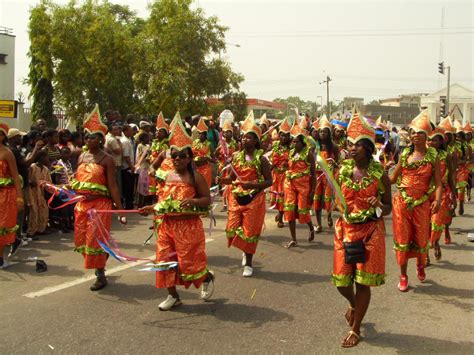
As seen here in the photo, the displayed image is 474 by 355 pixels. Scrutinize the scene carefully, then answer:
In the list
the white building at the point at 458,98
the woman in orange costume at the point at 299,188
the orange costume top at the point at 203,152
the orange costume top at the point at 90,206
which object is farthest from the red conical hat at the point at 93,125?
the white building at the point at 458,98

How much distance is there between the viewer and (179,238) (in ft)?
17.1

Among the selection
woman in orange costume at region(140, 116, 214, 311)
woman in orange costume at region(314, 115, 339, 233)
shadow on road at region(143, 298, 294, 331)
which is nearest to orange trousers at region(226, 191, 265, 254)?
shadow on road at region(143, 298, 294, 331)

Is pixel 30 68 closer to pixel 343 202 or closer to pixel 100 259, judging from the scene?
pixel 100 259

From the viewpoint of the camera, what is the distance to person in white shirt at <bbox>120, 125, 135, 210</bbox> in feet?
38.3

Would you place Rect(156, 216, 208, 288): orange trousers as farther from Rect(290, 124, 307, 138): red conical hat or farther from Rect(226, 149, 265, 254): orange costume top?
Rect(290, 124, 307, 138): red conical hat

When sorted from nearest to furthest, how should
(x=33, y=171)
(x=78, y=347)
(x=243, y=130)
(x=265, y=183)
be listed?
(x=78, y=347) < (x=265, y=183) < (x=243, y=130) < (x=33, y=171)

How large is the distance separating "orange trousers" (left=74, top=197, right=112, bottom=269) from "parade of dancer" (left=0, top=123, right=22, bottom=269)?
1088mm

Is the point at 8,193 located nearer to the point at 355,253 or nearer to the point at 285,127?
the point at 355,253

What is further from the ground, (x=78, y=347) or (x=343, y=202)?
(x=343, y=202)

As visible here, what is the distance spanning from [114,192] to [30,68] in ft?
84.2

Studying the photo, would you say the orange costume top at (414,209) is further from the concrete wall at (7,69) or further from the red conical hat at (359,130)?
the concrete wall at (7,69)

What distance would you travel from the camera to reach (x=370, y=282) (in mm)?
4457

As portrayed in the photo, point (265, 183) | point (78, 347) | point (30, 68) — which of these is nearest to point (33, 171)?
point (265, 183)

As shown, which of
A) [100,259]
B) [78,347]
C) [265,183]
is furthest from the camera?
[265,183]
